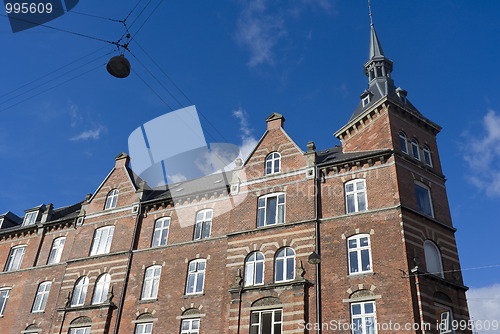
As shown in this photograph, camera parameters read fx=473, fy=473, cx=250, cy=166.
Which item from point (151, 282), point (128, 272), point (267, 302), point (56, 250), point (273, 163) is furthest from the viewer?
point (56, 250)

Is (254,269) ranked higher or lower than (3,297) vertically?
lower

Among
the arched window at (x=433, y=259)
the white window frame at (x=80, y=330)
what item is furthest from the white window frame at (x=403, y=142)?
the white window frame at (x=80, y=330)

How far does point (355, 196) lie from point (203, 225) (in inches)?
377

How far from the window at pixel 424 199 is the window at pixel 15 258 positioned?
2835cm

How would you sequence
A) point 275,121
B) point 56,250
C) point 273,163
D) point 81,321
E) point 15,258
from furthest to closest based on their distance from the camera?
point 15,258 < point 56,250 < point 275,121 < point 273,163 < point 81,321

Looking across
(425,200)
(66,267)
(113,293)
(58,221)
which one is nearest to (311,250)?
(425,200)

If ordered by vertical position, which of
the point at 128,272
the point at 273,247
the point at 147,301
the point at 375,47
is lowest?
the point at 147,301

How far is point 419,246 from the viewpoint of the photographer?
23250mm

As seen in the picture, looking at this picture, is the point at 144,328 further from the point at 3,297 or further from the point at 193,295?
the point at 3,297

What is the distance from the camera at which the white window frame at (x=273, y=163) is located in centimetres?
2848

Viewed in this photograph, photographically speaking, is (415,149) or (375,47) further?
(375,47)

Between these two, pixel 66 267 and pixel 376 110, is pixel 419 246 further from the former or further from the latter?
pixel 66 267

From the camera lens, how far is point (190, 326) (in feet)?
84.3

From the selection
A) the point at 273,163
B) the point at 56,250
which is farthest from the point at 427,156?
the point at 56,250
